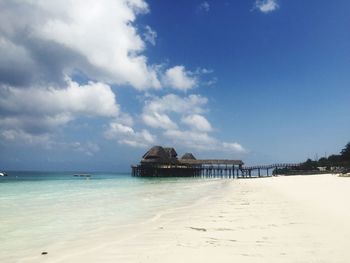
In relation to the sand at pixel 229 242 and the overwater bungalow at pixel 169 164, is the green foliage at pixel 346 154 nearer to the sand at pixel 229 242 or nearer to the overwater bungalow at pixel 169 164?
the overwater bungalow at pixel 169 164

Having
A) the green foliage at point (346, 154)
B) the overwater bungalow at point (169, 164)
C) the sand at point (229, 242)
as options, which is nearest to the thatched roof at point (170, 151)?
the overwater bungalow at point (169, 164)

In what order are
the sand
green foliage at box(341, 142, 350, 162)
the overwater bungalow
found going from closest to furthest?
1. the sand
2. green foliage at box(341, 142, 350, 162)
3. the overwater bungalow

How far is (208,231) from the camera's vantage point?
23.2 feet

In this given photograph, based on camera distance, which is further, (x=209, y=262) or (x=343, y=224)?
(x=343, y=224)

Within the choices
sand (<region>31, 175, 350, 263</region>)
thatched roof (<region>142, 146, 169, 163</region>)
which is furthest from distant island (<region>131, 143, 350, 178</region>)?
sand (<region>31, 175, 350, 263</region>)

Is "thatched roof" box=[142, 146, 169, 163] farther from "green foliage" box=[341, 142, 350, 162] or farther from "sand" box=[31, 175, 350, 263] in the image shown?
"sand" box=[31, 175, 350, 263]

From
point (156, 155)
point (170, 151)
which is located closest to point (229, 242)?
point (156, 155)

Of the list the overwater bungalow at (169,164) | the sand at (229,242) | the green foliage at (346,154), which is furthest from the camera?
the overwater bungalow at (169,164)

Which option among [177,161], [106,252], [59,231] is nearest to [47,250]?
[106,252]

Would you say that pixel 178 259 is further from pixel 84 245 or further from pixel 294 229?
pixel 294 229

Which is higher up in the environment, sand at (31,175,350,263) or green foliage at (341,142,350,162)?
green foliage at (341,142,350,162)

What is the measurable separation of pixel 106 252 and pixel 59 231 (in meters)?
3.07

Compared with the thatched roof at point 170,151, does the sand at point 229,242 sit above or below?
below

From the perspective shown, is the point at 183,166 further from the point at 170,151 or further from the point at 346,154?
the point at 346,154
